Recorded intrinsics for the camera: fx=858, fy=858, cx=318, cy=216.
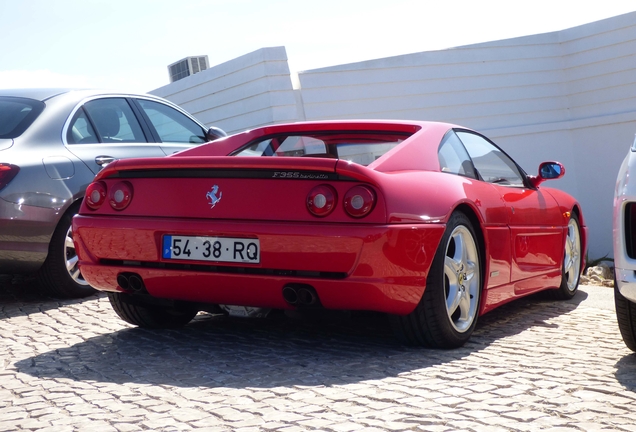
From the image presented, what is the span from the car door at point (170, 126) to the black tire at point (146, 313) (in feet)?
7.46

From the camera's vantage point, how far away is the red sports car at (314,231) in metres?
4.01

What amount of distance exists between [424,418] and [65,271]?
380 cm

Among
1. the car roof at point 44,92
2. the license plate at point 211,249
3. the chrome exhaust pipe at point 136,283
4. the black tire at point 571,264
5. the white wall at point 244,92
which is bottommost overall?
the black tire at point 571,264

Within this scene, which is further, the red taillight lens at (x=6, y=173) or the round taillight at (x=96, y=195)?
the red taillight lens at (x=6, y=173)

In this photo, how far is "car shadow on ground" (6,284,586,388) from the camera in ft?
12.6

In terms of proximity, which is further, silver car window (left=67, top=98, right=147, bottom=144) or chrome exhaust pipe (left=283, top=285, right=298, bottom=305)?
silver car window (left=67, top=98, right=147, bottom=144)

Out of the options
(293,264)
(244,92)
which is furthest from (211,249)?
(244,92)

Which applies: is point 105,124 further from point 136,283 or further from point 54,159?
point 136,283

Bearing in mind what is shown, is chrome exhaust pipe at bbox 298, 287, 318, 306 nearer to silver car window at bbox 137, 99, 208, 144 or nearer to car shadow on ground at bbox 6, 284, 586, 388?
car shadow on ground at bbox 6, 284, 586, 388

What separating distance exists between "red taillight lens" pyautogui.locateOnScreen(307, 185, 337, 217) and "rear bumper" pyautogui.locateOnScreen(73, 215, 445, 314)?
0.24ft

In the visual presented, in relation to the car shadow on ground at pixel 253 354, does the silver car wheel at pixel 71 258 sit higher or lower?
higher

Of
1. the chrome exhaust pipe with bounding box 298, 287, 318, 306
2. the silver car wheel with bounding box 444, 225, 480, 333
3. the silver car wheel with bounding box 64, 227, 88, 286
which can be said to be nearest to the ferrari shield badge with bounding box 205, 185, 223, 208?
the chrome exhaust pipe with bounding box 298, 287, 318, 306

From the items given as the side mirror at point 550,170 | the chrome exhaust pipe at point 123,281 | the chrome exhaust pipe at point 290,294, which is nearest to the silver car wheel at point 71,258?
the chrome exhaust pipe at point 123,281

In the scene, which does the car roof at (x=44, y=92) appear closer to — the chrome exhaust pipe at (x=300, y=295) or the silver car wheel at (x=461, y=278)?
the chrome exhaust pipe at (x=300, y=295)
